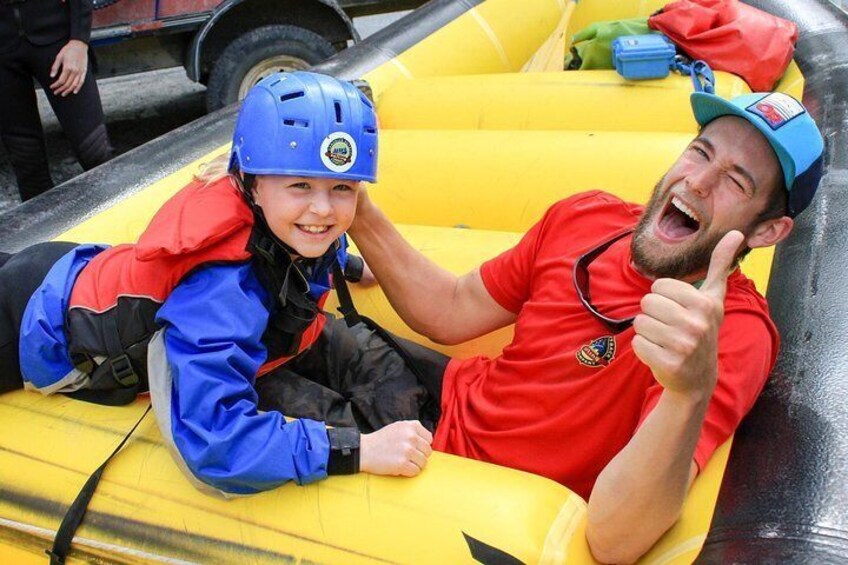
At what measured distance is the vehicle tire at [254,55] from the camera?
4.75 metres

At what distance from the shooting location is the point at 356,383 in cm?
207

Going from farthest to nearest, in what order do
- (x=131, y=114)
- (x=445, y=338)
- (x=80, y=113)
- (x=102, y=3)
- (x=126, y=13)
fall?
(x=131, y=114), (x=126, y=13), (x=102, y=3), (x=80, y=113), (x=445, y=338)

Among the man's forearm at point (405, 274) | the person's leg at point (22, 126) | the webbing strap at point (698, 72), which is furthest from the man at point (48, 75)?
the webbing strap at point (698, 72)

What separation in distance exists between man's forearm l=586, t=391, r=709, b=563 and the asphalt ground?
4126mm

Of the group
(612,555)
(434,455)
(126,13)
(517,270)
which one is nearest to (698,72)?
(517,270)

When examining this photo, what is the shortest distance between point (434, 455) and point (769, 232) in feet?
2.55

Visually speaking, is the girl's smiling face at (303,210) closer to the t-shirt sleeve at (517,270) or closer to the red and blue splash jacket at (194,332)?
the red and blue splash jacket at (194,332)

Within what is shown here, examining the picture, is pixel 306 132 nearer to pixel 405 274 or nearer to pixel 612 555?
pixel 405 274

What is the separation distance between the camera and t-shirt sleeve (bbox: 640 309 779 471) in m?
1.47

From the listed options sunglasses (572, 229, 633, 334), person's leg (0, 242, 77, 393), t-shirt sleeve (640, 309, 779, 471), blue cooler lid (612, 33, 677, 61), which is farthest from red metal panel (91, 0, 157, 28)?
t-shirt sleeve (640, 309, 779, 471)

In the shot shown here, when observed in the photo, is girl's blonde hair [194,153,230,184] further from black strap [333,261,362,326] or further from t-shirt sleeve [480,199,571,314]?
t-shirt sleeve [480,199,571,314]

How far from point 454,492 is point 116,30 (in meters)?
4.06

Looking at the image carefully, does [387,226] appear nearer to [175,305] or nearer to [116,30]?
[175,305]

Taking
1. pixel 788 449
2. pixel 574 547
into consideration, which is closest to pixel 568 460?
pixel 574 547
